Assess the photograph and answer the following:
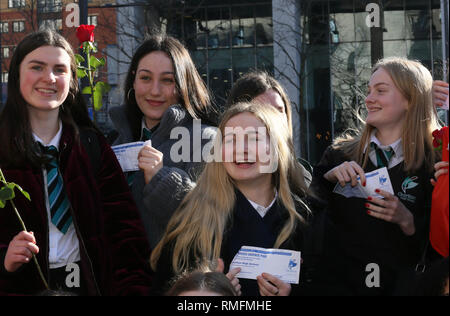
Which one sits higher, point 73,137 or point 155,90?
point 155,90

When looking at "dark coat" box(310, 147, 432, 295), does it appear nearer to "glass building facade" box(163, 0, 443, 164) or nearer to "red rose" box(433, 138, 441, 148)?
"red rose" box(433, 138, 441, 148)

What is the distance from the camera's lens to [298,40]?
16.9 m

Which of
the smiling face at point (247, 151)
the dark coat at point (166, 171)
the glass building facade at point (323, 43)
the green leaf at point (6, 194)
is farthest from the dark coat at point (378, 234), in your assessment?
the glass building facade at point (323, 43)

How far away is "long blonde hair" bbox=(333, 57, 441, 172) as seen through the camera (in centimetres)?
326

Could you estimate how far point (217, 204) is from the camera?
301cm

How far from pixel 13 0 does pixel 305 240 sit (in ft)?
42.5

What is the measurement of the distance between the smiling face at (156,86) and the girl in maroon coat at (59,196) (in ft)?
1.72

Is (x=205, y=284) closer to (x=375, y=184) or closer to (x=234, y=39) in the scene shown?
(x=375, y=184)

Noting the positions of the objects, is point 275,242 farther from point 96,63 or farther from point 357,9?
point 357,9

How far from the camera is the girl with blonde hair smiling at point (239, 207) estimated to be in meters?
2.87

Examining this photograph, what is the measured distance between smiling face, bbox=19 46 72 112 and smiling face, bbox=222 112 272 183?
0.79 m

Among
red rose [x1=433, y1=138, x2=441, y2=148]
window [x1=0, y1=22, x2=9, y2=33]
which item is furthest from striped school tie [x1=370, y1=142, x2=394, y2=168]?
window [x1=0, y1=22, x2=9, y2=33]

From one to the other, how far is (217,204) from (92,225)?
0.56 meters

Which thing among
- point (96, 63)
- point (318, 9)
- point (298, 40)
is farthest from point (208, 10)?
point (96, 63)
